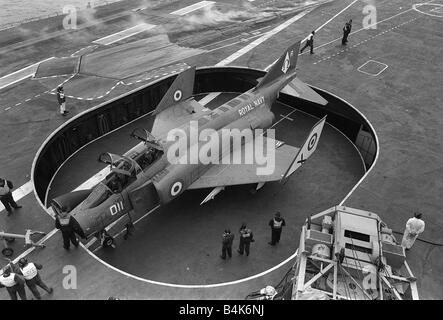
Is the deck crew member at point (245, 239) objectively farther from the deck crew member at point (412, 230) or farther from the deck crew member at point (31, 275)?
the deck crew member at point (31, 275)

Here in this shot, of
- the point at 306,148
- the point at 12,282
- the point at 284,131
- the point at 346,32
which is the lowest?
the point at 284,131

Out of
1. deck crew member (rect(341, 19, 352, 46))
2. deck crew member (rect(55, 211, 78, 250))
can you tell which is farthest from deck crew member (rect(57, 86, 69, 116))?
deck crew member (rect(341, 19, 352, 46))

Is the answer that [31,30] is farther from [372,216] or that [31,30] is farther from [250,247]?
[372,216]

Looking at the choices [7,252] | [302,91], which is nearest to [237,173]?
[302,91]

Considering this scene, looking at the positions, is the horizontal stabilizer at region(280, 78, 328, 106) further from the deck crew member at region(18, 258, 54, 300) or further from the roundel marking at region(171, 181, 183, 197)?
the deck crew member at region(18, 258, 54, 300)

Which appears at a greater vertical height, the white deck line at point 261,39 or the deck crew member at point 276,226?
the white deck line at point 261,39

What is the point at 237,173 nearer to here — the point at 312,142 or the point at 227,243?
the point at 312,142

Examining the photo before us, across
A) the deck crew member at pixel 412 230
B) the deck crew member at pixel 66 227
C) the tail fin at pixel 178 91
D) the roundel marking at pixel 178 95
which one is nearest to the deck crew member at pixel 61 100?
the tail fin at pixel 178 91
